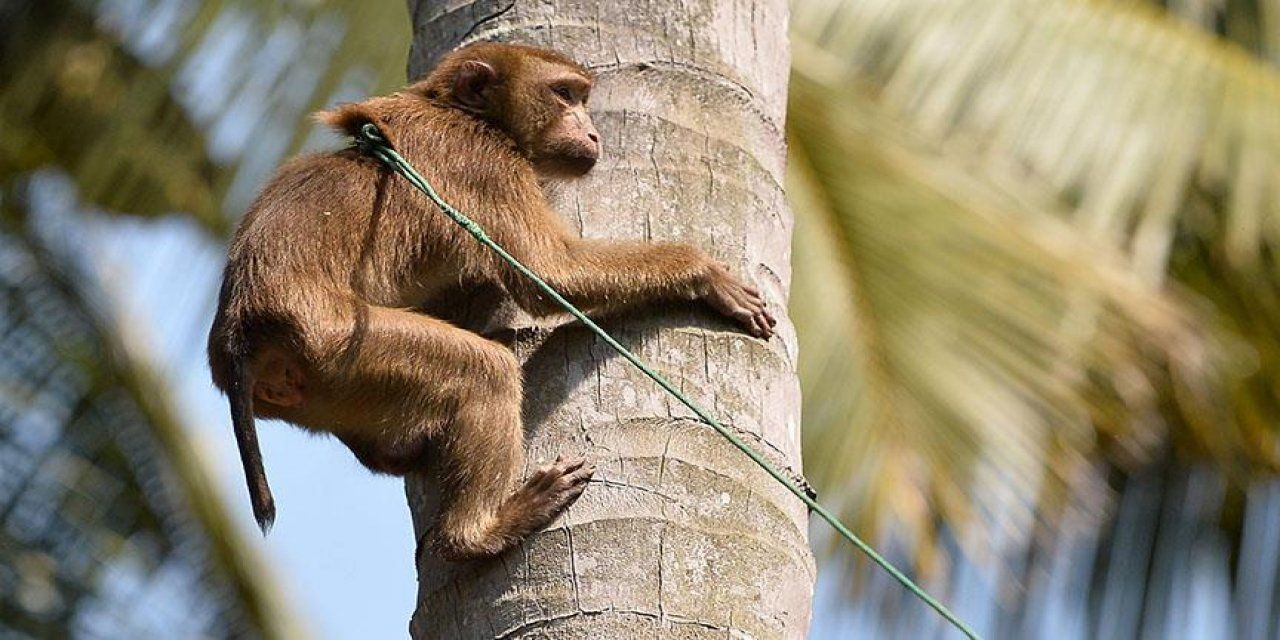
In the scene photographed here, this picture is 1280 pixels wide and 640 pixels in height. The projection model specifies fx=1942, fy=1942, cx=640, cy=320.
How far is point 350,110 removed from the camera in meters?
4.86

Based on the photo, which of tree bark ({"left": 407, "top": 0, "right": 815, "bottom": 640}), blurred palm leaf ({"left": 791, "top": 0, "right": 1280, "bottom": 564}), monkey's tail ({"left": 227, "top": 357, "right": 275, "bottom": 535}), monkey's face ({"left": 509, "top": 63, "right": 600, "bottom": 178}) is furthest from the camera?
blurred palm leaf ({"left": 791, "top": 0, "right": 1280, "bottom": 564})

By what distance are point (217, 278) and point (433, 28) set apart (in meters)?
3.90

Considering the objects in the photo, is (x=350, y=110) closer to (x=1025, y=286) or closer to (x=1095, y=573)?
(x=1025, y=286)

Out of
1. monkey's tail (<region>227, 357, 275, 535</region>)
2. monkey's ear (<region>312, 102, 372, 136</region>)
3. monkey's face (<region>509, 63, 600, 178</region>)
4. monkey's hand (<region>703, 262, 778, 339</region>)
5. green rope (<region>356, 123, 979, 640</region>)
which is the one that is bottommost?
monkey's tail (<region>227, 357, 275, 535</region>)

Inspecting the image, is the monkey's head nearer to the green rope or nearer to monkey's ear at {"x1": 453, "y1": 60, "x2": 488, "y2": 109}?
monkey's ear at {"x1": 453, "y1": 60, "x2": 488, "y2": 109}

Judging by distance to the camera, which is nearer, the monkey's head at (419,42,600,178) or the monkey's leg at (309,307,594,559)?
the monkey's leg at (309,307,594,559)

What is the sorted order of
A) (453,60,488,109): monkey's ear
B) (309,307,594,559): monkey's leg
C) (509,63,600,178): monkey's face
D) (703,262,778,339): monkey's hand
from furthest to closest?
(453,60,488,109): monkey's ear
(509,63,600,178): monkey's face
(703,262,778,339): monkey's hand
(309,307,594,559): monkey's leg

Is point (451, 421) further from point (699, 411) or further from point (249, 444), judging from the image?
point (699, 411)

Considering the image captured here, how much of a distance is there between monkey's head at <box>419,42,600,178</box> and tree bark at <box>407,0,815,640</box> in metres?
0.09

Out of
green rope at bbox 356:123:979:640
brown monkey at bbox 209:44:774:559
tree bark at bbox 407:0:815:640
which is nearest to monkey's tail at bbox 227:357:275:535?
brown monkey at bbox 209:44:774:559

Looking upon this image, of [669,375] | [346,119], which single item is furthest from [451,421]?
[346,119]

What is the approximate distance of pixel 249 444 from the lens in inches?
174

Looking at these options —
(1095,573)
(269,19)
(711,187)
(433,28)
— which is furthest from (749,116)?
(1095,573)

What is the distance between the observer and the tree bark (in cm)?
379
